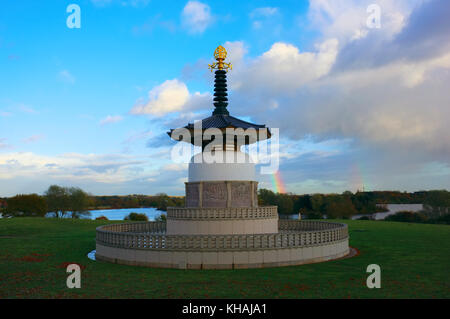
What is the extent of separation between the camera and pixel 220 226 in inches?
867

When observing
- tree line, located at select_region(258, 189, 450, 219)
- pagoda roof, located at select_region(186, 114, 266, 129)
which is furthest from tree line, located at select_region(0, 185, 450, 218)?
pagoda roof, located at select_region(186, 114, 266, 129)

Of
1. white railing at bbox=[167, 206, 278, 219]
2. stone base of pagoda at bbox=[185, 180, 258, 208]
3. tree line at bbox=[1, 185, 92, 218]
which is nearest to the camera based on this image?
white railing at bbox=[167, 206, 278, 219]

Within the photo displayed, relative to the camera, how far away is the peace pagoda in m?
18.2

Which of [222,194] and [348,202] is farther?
[348,202]

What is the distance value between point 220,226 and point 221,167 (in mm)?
4394
